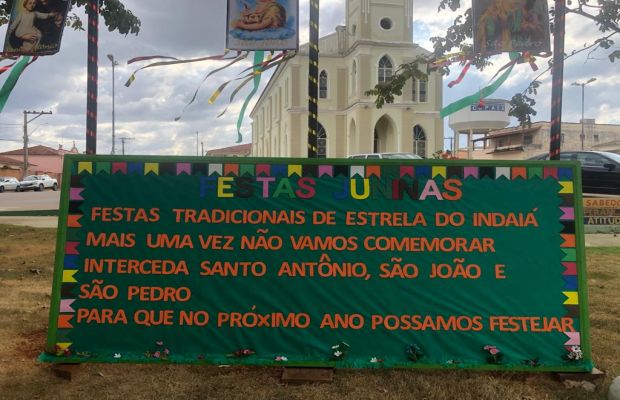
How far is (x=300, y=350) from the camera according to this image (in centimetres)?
343

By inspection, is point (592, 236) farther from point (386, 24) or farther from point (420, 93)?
point (386, 24)

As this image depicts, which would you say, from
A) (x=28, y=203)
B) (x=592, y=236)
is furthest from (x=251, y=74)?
(x=28, y=203)

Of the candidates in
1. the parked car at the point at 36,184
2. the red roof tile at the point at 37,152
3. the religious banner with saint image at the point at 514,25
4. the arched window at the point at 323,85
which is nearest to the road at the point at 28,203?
the parked car at the point at 36,184

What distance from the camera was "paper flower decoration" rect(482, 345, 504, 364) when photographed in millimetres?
3385

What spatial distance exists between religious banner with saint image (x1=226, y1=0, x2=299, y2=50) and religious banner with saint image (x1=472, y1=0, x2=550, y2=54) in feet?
5.55

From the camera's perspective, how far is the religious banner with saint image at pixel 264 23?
4199mm

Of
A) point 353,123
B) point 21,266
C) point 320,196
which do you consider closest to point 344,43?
point 353,123

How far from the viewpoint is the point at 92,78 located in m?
4.11

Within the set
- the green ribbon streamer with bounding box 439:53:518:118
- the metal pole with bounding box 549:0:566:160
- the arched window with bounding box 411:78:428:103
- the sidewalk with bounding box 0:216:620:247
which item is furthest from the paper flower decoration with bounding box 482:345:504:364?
the arched window with bounding box 411:78:428:103

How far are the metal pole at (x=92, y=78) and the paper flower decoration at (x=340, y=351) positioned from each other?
2616 millimetres

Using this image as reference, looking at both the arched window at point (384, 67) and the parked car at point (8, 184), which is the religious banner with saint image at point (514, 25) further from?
the parked car at point (8, 184)

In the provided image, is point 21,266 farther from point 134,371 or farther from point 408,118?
point 408,118

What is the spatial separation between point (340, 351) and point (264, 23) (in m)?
2.85

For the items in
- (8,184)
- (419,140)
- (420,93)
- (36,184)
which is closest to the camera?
(420,93)
